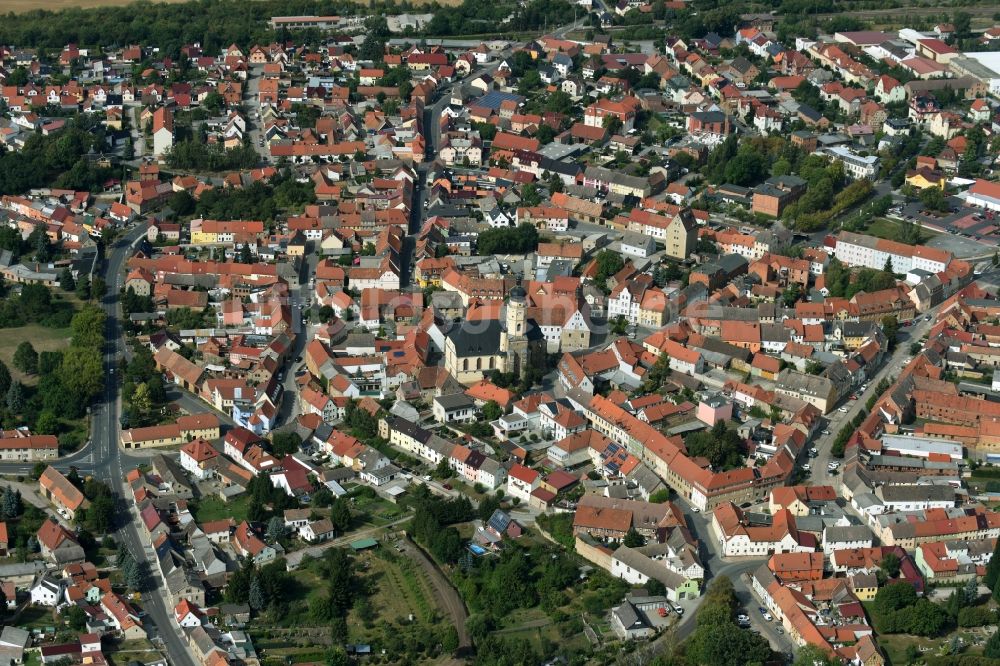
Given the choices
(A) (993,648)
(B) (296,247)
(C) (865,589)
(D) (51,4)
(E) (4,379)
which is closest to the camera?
(A) (993,648)

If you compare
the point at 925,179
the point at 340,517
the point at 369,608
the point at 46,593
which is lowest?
the point at 369,608

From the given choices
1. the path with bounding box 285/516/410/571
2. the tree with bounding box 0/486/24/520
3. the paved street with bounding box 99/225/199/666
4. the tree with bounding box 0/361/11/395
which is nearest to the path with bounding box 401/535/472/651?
the path with bounding box 285/516/410/571

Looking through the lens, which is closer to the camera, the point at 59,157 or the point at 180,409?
the point at 180,409

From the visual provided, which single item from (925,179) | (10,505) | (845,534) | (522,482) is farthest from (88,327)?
(925,179)

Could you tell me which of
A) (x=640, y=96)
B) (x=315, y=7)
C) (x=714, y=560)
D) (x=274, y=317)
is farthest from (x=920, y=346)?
(x=315, y=7)

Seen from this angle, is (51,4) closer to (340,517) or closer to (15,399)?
(15,399)

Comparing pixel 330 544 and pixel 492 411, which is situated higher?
pixel 492 411

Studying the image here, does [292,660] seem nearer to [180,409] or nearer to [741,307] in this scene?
[180,409]
